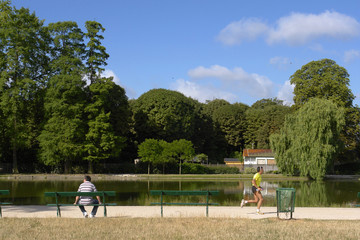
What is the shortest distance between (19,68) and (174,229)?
126 feet

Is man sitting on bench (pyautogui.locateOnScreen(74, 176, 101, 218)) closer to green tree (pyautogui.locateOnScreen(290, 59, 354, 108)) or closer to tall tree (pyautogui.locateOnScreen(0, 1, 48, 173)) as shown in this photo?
tall tree (pyautogui.locateOnScreen(0, 1, 48, 173))

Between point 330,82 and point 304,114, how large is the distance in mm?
11194

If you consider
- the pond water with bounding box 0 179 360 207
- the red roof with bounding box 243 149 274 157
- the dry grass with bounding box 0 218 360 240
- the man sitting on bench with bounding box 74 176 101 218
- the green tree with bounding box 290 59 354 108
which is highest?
the green tree with bounding box 290 59 354 108

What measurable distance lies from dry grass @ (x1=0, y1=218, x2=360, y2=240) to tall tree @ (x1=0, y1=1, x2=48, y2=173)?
33444 mm

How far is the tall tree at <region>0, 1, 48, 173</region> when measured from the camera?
41.8 m

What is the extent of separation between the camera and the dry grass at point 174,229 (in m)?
8.81

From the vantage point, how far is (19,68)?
43.2m

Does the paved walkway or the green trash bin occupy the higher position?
the green trash bin

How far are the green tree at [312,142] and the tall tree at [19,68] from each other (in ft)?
84.5

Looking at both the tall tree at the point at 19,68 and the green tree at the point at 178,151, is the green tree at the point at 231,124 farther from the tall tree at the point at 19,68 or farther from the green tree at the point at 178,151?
the tall tree at the point at 19,68

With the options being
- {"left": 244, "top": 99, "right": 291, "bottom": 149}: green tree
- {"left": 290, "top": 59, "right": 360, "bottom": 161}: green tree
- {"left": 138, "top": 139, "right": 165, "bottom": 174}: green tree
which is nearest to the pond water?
{"left": 138, "top": 139, "right": 165, "bottom": 174}: green tree

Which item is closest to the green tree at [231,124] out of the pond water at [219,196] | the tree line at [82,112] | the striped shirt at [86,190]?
the tree line at [82,112]

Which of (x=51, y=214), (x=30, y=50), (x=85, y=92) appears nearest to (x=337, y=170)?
(x=85, y=92)

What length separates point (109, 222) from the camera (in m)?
10.5
